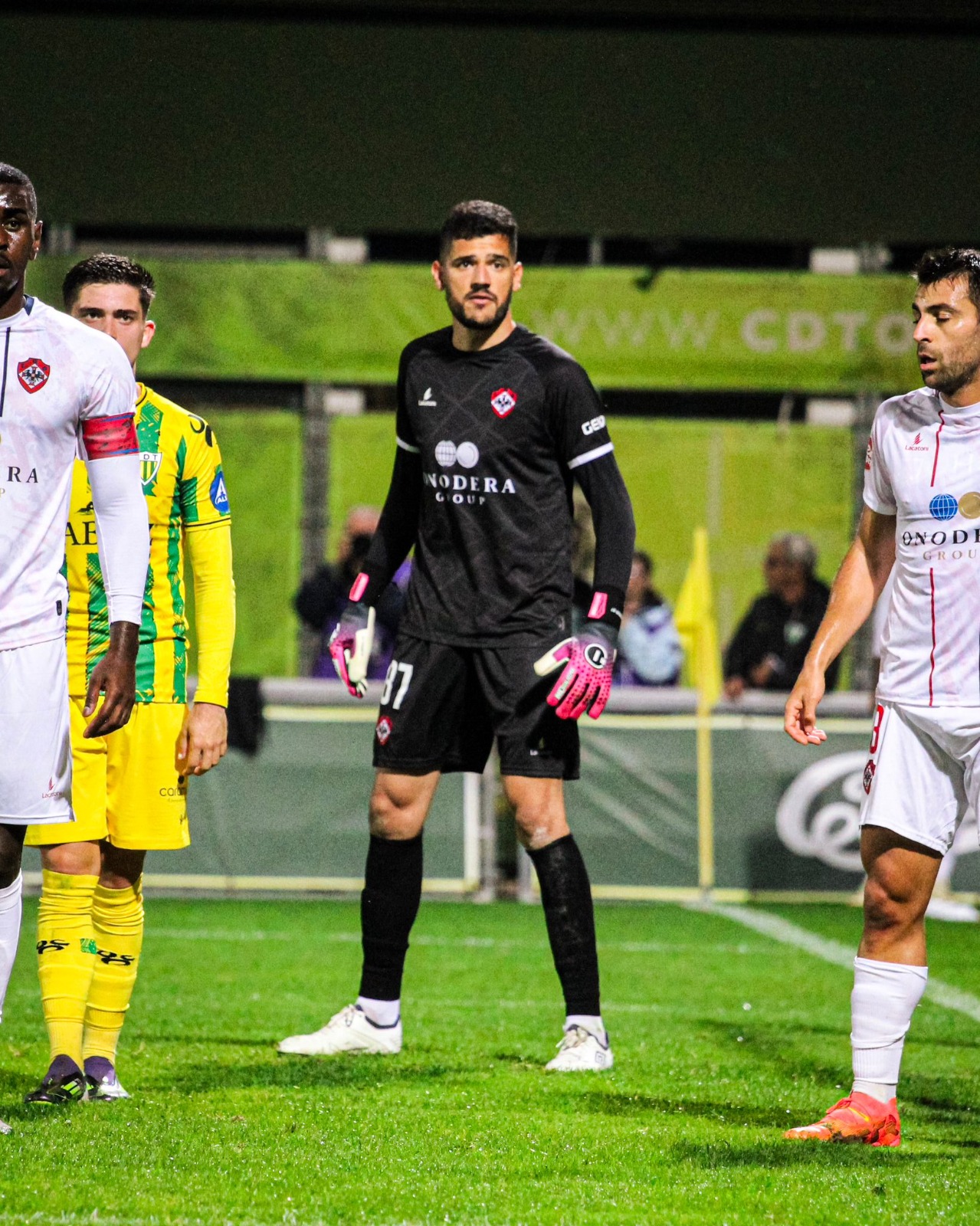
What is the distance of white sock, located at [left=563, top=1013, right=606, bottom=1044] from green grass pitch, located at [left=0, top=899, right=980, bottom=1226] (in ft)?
0.47

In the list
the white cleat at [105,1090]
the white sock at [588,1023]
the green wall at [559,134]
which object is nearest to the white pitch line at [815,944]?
the white sock at [588,1023]

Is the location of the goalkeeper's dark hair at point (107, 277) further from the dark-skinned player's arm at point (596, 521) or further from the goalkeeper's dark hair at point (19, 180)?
the dark-skinned player's arm at point (596, 521)

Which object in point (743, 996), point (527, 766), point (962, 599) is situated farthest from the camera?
point (743, 996)

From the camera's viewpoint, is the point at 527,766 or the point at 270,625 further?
the point at 270,625

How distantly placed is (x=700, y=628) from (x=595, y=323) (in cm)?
523

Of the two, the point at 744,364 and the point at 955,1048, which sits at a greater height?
the point at 744,364

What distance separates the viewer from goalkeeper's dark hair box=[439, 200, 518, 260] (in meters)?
5.41

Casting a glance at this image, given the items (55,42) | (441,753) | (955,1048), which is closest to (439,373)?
(441,753)

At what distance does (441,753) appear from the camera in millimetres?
5516

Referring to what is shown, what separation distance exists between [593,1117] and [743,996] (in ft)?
9.39

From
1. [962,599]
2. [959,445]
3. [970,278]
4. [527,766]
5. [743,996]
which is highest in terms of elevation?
[970,278]

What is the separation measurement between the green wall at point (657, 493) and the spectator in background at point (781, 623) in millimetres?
2923

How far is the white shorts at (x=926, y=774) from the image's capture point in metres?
4.37

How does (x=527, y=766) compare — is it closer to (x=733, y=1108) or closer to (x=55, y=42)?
(x=733, y=1108)
